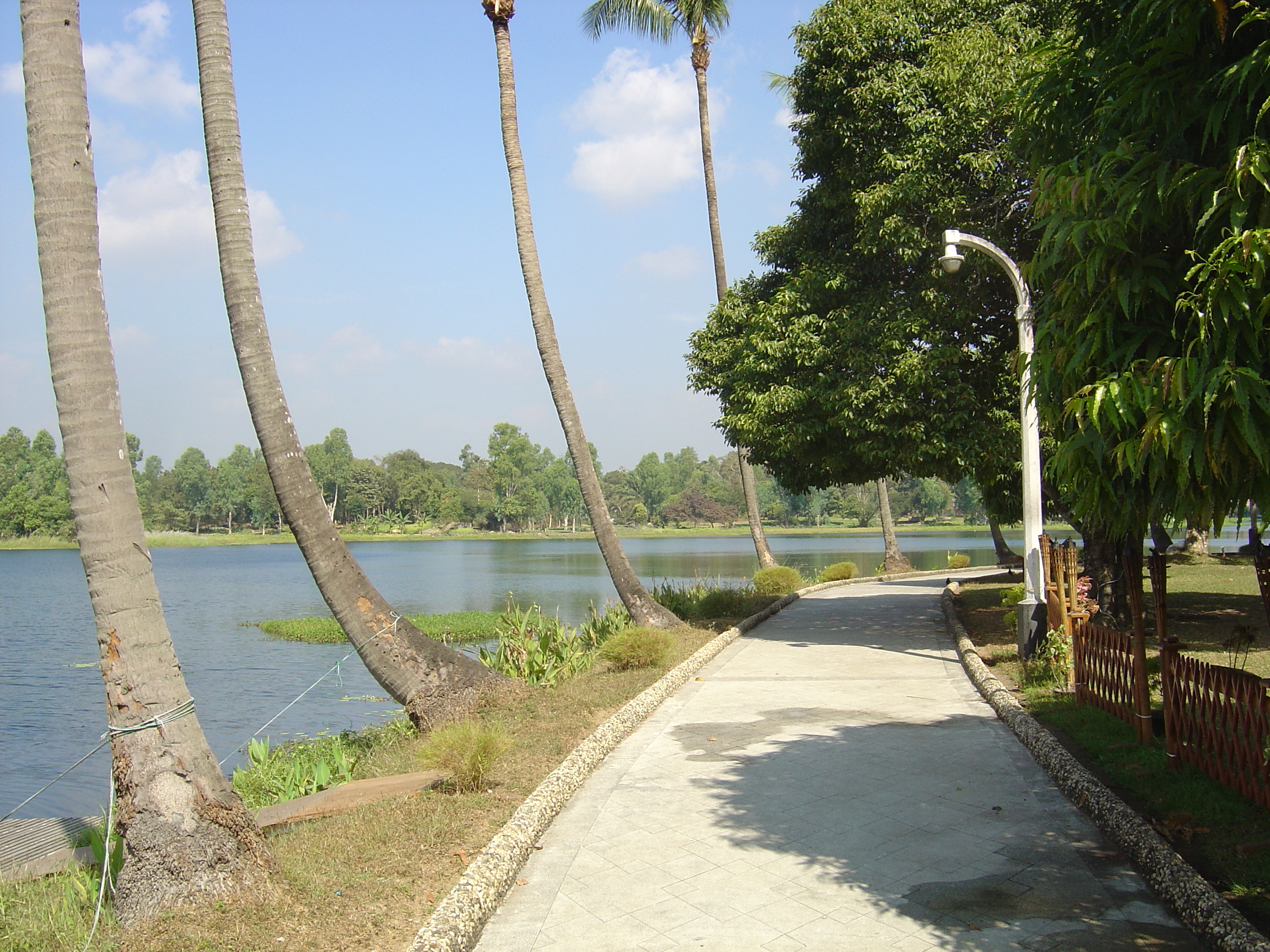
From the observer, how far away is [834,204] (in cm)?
1509

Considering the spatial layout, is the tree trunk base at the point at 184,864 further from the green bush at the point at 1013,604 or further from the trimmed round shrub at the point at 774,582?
the trimmed round shrub at the point at 774,582

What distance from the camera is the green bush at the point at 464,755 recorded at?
22.1 feet

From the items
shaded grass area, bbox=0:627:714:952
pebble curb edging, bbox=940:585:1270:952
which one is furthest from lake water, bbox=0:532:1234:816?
pebble curb edging, bbox=940:585:1270:952

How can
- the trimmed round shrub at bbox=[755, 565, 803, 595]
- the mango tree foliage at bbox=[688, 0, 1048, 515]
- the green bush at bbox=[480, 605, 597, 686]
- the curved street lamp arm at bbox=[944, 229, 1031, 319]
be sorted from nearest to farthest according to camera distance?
the curved street lamp arm at bbox=[944, 229, 1031, 319]
the green bush at bbox=[480, 605, 597, 686]
the mango tree foliage at bbox=[688, 0, 1048, 515]
the trimmed round shrub at bbox=[755, 565, 803, 595]

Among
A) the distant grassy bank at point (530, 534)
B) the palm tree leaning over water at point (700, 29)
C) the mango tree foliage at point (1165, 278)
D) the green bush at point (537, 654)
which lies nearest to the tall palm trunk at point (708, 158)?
Result: the palm tree leaning over water at point (700, 29)

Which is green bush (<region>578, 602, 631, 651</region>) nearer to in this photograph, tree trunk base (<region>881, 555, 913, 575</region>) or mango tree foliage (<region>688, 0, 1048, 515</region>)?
mango tree foliage (<region>688, 0, 1048, 515</region>)

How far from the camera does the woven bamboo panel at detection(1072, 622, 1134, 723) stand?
26.5 ft

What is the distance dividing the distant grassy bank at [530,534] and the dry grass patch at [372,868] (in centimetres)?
9805

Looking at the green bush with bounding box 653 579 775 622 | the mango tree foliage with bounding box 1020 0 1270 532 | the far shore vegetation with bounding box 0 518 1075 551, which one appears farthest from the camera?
the far shore vegetation with bounding box 0 518 1075 551

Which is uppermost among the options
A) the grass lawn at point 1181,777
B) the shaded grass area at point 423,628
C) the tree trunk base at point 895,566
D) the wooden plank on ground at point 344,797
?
the grass lawn at point 1181,777

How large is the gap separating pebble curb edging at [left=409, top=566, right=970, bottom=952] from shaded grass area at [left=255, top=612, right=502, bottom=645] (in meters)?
14.1

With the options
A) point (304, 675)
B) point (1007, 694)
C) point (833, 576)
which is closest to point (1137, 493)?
point (1007, 694)

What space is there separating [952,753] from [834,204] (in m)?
9.72

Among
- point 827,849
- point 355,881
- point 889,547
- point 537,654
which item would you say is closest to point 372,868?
point 355,881
